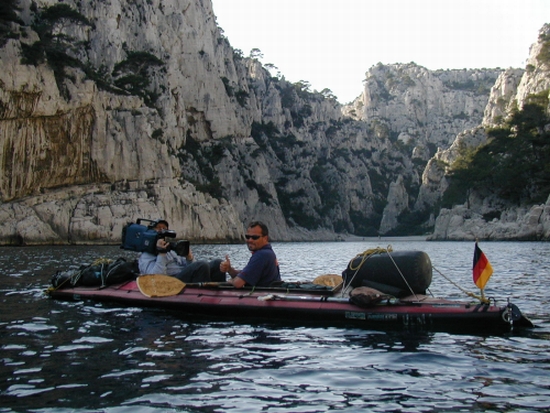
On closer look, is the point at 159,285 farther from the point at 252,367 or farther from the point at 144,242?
the point at 252,367

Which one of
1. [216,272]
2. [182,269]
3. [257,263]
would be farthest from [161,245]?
[257,263]

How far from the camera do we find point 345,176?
11456 cm

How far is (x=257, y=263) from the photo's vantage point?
10906mm

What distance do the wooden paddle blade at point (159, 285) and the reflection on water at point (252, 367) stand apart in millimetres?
610

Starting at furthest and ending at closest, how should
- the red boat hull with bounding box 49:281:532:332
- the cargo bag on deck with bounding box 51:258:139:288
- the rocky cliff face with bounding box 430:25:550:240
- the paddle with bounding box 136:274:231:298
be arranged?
the rocky cliff face with bounding box 430:25:550:240, the cargo bag on deck with bounding box 51:258:139:288, the paddle with bounding box 136:274:231:298, the red boat hull with bounding box 49:281:532:332

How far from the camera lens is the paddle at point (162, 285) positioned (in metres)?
11.5

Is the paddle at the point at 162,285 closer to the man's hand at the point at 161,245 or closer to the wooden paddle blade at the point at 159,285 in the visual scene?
the wooden paddle blade at the point at 159,285

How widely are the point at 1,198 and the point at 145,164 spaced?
45.6 feet

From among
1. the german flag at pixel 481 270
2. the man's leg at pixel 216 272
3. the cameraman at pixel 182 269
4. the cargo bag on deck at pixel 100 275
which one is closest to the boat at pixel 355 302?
the german flag at pixel 481 270

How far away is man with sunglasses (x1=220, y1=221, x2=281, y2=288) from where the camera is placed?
10695 mm

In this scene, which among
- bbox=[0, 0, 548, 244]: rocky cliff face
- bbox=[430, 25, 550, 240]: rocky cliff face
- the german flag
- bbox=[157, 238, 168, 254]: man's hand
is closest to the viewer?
the german flag

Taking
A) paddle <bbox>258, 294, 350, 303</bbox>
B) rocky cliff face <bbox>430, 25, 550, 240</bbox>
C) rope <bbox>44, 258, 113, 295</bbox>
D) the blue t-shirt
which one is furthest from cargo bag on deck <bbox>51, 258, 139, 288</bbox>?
rocky cliff face <bbox>430, 25, 550, 240</bbox>

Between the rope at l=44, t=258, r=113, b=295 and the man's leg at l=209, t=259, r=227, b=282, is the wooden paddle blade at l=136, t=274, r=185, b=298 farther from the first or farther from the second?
the rope at l=44, t=258, r=113, b=295

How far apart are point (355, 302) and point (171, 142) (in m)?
54.2
